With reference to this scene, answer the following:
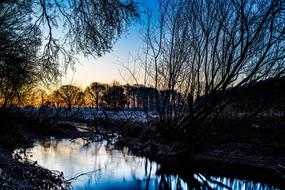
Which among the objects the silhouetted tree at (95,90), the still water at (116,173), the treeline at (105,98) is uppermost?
the silhouetted tree at (95,90)

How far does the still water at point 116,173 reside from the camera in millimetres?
9680

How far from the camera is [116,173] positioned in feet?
36.3

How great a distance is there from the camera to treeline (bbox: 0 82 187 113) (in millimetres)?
16766

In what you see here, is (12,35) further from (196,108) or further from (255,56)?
(255,56)

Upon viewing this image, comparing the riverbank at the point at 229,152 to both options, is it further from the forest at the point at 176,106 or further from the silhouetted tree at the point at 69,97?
the silhouetted tree at the point at 69,97

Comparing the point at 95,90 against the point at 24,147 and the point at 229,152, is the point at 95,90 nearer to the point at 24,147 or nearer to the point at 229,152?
the point at 24,147

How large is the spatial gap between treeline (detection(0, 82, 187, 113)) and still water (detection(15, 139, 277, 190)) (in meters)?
3.16

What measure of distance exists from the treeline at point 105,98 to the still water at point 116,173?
10.4 ft

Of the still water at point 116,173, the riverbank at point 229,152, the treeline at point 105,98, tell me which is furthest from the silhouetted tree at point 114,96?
the still water at point 116,173

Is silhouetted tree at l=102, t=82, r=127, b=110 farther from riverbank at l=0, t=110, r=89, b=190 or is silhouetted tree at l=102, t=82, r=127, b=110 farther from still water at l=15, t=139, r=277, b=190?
still water at l=15, t=139, r=277, b=190

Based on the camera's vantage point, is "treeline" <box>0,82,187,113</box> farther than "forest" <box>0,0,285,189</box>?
Yes

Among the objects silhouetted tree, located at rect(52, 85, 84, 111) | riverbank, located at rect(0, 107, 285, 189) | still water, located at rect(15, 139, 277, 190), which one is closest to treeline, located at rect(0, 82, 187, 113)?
silhouetted tree, located at rect(52, 85, 84, 111)

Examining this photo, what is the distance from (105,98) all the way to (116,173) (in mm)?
53003

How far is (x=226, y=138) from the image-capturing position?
15891mm
